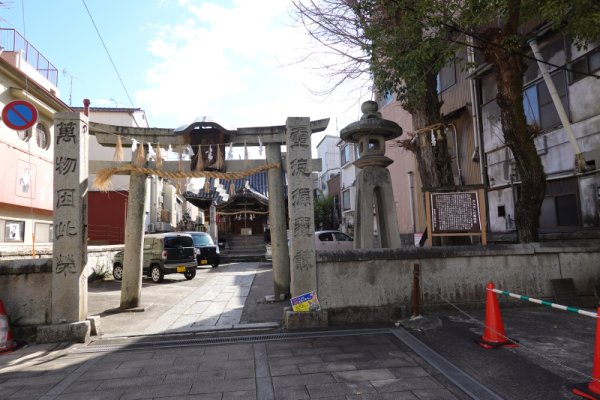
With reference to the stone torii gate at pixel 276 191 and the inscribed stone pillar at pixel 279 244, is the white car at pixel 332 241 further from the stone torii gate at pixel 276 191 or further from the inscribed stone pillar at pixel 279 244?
the stone torii gate at pixel 276 191

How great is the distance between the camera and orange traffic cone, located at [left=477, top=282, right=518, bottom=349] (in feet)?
17.8

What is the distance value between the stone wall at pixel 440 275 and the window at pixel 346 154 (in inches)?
948

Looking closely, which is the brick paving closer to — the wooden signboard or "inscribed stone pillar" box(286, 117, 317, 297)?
"inscribed stone pillar" box(286, 117, 317, 297)

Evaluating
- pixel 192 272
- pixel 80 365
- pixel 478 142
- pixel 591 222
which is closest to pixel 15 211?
pixel 192 272

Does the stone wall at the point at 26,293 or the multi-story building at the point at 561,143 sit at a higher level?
the multi-story building at the point at 561,143

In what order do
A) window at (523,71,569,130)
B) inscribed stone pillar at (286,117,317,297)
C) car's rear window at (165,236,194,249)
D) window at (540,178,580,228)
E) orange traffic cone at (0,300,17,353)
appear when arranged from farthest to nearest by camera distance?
car's rear window at (165,236,194,249), window at (523,71,569,130), window at (540,178,580,228), inscribed stone pillar at (286,117,317,297), orange traffic cone at (0,300,17,353)

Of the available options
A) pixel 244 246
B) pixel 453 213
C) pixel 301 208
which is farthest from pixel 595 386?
pixel 244 246

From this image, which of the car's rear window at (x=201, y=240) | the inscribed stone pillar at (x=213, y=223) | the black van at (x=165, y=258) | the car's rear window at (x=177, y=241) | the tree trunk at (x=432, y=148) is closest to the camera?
the tree trunk at (x=432, y=148)

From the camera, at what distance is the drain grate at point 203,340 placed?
626cm

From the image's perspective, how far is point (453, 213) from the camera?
7801 millimetres

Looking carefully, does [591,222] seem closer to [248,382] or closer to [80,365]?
[248,382]

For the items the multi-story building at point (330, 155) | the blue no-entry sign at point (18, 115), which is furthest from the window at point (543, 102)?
the multi-story building at point (330, 155)

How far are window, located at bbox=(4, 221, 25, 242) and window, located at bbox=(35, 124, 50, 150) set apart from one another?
3314mm

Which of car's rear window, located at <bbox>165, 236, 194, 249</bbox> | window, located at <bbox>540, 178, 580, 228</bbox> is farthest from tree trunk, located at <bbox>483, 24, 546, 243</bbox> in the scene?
car's rear window, located at <bbox>165, 236, 194, 249</bbox>
